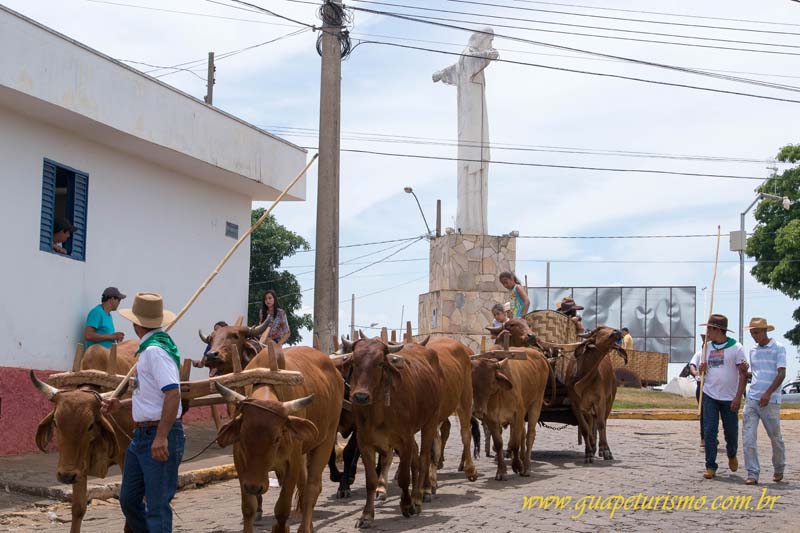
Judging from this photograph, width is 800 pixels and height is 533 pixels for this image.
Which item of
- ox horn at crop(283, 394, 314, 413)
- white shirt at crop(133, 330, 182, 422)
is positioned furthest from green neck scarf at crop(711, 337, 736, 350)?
white shirt at crop(133, 330, 182, 422)

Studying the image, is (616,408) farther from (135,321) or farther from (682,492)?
(135,321)

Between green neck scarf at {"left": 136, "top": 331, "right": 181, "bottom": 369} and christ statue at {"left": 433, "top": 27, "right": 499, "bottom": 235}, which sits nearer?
green neck scarf at {"left": 136, "top": 331, "right": 181, "bottom": 369}

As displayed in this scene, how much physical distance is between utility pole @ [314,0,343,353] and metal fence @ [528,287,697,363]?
39800 millimetres

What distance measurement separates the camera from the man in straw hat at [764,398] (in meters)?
13.4

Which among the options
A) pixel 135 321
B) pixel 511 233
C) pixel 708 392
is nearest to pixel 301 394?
pixel 135 321

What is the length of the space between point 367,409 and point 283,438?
2636 mm

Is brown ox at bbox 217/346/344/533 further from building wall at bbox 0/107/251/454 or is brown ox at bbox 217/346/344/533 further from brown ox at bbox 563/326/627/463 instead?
brown ox at bbox 563/326/627/463

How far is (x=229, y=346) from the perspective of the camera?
11375 millimetres

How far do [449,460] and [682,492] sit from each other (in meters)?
4.63

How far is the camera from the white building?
1411 centimetres

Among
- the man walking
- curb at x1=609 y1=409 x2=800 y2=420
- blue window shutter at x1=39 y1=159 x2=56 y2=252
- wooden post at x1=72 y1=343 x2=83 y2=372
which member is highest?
blue window shutter at x1=39 y1=159 x2=56 y2=252

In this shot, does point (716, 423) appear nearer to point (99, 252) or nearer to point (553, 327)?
point (553, 327)

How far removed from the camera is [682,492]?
1220 centimetres

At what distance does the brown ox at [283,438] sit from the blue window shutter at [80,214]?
22.9ft
